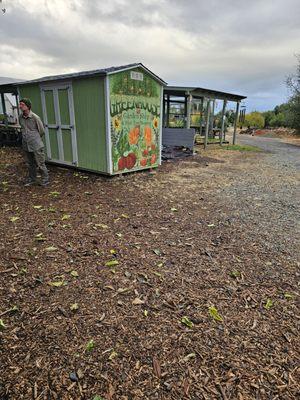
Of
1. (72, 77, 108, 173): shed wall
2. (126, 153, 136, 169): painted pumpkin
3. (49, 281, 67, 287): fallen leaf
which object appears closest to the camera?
(49, 281, 67, 287): fallen leaf

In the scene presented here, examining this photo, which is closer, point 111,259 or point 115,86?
point 111,259

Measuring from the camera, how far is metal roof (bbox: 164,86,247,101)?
13156mm

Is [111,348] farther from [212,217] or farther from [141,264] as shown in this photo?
[212,217]

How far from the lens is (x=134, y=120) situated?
7.56 m

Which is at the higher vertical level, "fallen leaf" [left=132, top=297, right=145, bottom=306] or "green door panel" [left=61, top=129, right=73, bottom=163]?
"green door panel" [left=61, top=129, right=73, bottom=163]

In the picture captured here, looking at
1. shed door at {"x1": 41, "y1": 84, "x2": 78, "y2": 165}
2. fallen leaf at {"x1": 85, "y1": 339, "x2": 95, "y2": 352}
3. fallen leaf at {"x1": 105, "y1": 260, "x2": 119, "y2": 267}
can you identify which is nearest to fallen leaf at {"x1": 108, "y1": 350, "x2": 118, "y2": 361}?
fallen leaf at {"x1": 85, "y1": 339, "x2": 95, "y2": 352}

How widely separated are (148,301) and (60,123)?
6.68 meters

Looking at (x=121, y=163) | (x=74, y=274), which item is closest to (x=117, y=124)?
(x=121, y=163)

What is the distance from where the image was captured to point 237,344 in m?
2.07

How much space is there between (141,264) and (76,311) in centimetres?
98

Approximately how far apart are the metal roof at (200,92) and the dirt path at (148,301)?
31.6 feet

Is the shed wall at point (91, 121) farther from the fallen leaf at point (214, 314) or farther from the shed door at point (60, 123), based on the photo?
the fallen leaf at point (214, 314)

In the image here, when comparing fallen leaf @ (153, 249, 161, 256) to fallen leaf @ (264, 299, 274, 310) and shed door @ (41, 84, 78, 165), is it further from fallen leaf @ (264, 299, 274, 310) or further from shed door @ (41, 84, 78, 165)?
shed door @ (41, 84, 78, 165)

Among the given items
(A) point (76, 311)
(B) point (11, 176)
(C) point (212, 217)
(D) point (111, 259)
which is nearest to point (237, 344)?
(A) point (76, 311)
